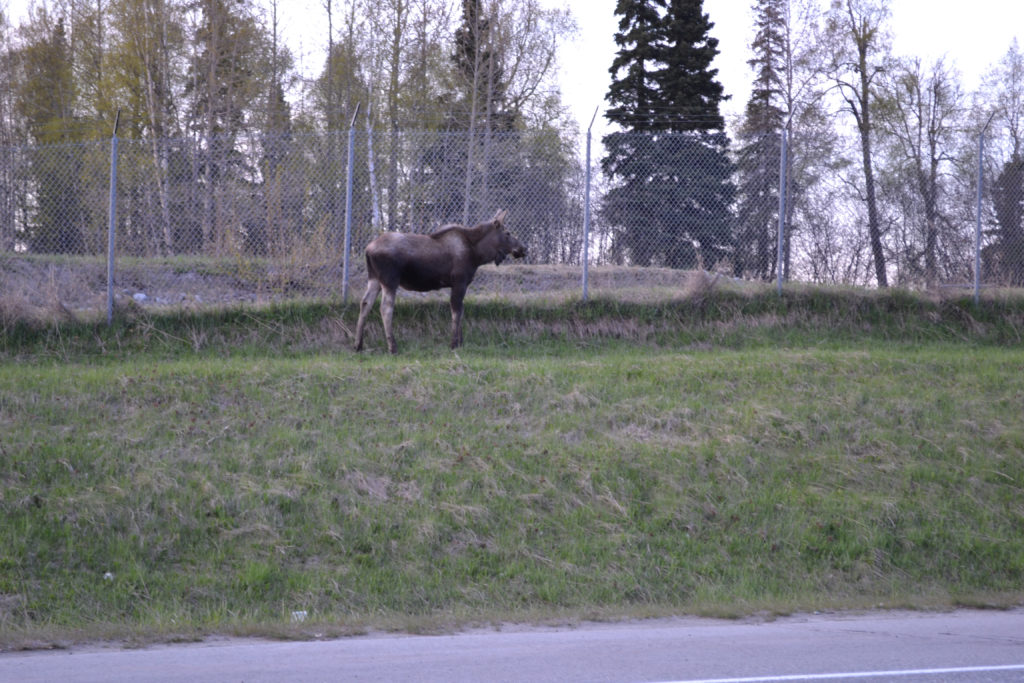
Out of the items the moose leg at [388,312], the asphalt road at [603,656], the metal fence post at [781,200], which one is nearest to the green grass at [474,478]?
the moose leg at [388,312]

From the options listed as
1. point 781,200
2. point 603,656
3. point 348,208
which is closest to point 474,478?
point 603,656

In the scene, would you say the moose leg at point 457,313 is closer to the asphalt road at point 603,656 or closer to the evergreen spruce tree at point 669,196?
the evergreen spruce tree at point 669,196

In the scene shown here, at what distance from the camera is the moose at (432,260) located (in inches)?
517

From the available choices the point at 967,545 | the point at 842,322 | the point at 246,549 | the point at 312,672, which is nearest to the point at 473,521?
the point at 246,549

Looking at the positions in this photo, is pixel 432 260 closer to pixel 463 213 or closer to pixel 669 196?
pixel 463 213

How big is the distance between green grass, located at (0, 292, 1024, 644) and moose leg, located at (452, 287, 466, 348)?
35 centimetres

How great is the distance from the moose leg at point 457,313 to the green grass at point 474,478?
351 mm

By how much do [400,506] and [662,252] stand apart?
7899 mm

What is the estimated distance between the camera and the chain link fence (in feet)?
47.6

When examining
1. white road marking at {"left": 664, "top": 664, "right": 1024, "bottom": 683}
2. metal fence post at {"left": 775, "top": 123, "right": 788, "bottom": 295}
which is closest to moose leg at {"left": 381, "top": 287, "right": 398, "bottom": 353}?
metal fence post at {"left": 775, "top": 123, "right": 788, "bottom": 295}

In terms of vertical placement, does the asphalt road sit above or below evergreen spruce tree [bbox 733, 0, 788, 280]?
below

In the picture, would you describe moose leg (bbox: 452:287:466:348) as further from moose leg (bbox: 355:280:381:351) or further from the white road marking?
the white road marking

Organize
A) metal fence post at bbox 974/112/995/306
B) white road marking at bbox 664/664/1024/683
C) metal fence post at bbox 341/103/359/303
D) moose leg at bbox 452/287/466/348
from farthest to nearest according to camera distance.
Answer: metal fence post at bbox 974/112/995/306 → metal fence post at bbox 341/103/359/303 → moose leg at bbox 452/287/466/348 → white road marking at bbox 664/664/1024/683

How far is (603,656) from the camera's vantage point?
6.10 m
